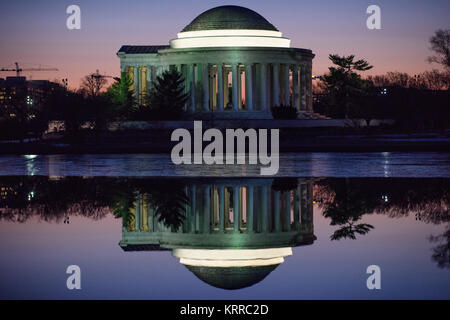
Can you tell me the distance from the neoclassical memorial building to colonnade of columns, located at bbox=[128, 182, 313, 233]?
83366 millimetres

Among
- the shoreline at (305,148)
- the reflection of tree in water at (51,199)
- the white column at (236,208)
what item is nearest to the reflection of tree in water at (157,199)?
the reflection of tree in water at (51,199)

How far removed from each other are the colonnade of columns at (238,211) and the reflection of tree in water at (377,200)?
2.60ft

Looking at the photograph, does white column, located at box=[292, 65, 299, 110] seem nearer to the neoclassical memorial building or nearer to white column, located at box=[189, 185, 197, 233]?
the neoclassical memorial building

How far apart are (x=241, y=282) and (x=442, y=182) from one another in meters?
21.7

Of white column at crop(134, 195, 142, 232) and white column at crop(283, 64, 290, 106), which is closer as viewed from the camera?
white column at crop(134, 195, 142, 232)

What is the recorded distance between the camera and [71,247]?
61.2ft

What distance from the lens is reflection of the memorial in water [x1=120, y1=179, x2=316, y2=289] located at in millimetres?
15938

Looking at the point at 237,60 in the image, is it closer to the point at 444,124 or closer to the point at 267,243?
the point at 444,124

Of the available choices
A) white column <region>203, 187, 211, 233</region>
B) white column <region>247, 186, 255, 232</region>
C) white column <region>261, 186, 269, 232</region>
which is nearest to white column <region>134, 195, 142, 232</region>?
white column <region>203, 187, 211, 233</region>

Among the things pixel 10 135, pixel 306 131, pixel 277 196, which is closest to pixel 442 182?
pixel 277 196

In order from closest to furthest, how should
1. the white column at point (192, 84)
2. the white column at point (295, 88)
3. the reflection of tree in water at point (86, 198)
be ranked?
the reflection of tree in water at point (86, 198) → the white column at point (192, 84) → the white column at point (295, 88)

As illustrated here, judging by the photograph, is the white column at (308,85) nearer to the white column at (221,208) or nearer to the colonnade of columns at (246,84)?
the colonnade of columns at (246,84)

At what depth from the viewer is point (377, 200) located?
2758 cm

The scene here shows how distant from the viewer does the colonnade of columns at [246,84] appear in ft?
385
